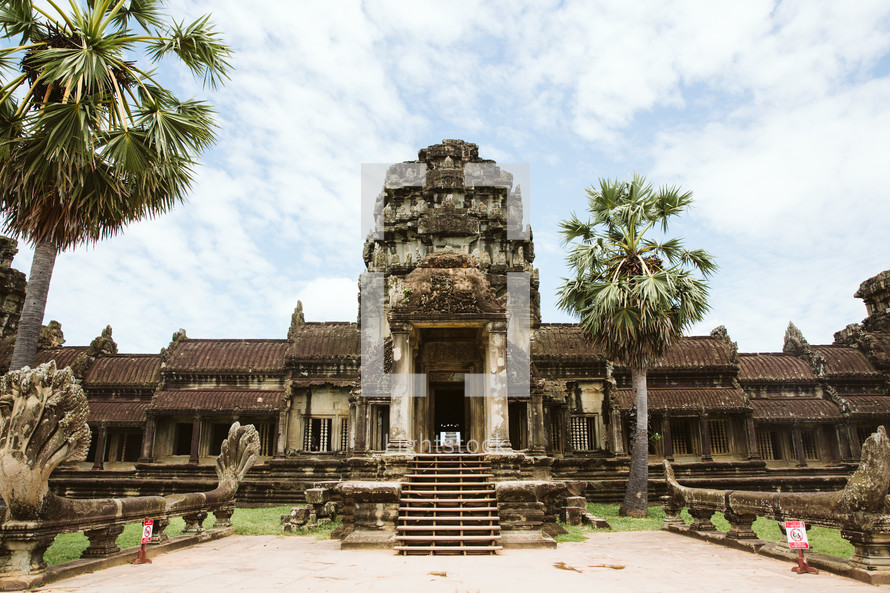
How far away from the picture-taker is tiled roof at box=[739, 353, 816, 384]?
23656mm

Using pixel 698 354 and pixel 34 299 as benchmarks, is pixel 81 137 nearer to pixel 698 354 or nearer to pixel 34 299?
pixel 34 299

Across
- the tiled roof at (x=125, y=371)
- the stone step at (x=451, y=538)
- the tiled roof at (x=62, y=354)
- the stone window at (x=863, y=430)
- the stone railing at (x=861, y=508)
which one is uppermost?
the tiled roof at (x=62, y=354)

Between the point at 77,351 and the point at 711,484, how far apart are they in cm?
2676

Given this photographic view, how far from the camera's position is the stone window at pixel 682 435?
2266cm

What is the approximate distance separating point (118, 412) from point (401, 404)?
1664 centimetres

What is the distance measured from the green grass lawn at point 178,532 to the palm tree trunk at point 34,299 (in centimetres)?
321

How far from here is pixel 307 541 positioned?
1126 cm

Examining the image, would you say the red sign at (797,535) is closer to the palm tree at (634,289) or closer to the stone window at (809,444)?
the palm tree at (634,289)

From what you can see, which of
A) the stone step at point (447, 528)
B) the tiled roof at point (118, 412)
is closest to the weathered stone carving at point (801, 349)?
the stone step at point (447, 528)

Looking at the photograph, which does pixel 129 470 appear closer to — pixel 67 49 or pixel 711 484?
pixel 67 49

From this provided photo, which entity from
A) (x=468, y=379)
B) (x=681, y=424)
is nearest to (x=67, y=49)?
(x=468, y=379)

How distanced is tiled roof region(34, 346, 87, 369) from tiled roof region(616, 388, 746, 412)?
2360cm

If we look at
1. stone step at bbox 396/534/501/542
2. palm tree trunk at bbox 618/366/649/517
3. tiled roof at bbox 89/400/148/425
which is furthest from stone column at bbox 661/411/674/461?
tiled roof at bbox 89/400/148/425

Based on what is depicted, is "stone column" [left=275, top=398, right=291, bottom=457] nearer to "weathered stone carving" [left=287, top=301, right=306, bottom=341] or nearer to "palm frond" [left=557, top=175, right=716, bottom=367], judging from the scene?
"weathered stone carving" [left=287, top=301, right=306, bottom=341]
